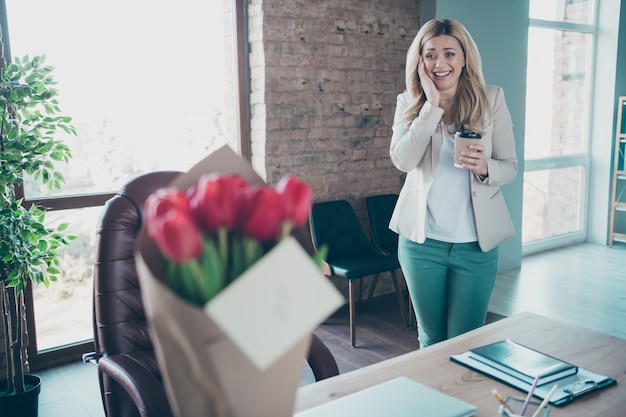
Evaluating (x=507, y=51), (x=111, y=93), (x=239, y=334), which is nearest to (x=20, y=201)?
(x=111, y=93)

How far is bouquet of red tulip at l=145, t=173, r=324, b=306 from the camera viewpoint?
602 millimetres

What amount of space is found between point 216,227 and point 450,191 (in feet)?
5.26

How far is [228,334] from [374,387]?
0.80 meters

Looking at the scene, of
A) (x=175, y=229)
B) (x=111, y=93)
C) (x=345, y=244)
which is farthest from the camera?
(x=345, y=244)

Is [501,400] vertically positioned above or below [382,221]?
above

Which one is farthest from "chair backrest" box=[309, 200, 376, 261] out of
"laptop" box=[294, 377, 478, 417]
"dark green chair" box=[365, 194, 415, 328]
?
"laptop" box=[294, 377, 478, 417]

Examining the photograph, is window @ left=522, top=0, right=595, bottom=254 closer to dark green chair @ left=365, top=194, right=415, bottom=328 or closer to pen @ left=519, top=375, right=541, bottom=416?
dark green chair @ left=365, top=194, right=415, bottom=328

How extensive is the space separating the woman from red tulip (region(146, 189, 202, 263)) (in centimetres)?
155

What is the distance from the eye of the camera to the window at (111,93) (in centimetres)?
336

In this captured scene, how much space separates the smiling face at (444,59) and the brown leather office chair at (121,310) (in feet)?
3.42

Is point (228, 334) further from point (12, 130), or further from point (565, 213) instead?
point (565, 213)

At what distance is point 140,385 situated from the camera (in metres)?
1.46

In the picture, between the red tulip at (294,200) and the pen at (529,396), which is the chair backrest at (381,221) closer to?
the pen at (529,396)

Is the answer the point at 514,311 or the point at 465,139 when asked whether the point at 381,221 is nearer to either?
the point at 514,311
